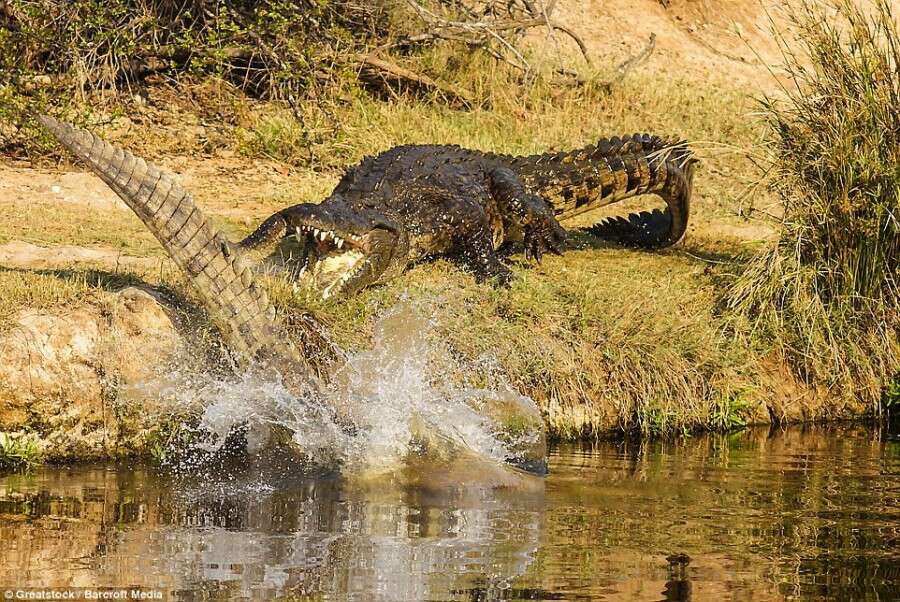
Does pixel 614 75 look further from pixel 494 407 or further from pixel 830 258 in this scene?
pixel 494 407

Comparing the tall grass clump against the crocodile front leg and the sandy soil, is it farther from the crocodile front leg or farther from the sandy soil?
the crocodile front leg

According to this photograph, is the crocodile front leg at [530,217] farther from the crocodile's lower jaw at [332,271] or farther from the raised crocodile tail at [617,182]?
the crocodile's lower jaw at [332,271]

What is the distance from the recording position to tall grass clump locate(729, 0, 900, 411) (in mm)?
7766

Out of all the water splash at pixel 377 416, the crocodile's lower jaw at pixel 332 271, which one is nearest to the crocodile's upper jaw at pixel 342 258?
the crocodile's lower jaw at pixel 332 271

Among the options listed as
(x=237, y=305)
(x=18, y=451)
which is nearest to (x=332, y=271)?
(x=237, y=305)

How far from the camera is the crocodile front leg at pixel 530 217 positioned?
30.2ft

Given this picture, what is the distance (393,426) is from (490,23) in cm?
674

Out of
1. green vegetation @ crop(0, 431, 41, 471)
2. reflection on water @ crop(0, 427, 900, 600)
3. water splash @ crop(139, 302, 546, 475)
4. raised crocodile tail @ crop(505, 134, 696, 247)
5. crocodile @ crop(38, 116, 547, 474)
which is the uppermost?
raised crocodile tail @ crop(505, 134, 696, 247)

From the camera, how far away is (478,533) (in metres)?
4.93

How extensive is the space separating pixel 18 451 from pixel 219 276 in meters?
1.20

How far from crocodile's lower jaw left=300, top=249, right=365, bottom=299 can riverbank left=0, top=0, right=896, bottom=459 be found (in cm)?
15

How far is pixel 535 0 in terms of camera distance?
1268 cm

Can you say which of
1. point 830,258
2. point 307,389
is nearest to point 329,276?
point 307,389

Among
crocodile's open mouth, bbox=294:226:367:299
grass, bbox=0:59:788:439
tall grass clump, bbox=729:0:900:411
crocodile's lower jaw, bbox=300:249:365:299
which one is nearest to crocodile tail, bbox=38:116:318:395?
grass, bbox=0:59:788:439
